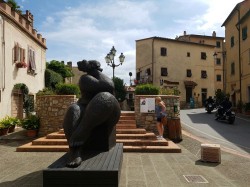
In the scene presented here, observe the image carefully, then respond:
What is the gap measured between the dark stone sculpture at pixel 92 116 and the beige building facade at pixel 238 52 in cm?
1924

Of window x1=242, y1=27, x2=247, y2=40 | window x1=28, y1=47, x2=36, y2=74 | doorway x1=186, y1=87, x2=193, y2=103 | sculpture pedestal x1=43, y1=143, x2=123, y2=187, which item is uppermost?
window x1=242, y1=27, x2=247, y2=40

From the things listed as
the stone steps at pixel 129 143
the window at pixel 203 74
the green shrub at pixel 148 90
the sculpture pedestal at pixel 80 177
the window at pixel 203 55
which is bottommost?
the stone steps at pixel 129 143

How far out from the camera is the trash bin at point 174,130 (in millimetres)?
10438

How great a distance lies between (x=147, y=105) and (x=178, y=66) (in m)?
27.0

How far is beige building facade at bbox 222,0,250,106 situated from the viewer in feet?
73.8

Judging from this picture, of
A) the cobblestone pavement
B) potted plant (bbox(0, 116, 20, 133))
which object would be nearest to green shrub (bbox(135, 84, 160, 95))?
the cobblestone pavement

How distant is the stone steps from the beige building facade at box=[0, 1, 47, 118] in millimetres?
6208

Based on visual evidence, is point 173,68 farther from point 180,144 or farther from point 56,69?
point 180,144

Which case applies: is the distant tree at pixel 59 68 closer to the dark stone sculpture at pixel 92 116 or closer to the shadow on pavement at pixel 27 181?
the dark stone sculpture at pixel 92 116

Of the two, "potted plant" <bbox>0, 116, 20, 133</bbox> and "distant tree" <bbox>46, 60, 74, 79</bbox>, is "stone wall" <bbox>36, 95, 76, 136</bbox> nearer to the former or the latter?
"potted plant" <bbox>0, 116, 20, 133</bbox>

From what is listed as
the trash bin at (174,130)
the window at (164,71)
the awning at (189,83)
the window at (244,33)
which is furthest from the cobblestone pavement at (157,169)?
the awning at (189,83)

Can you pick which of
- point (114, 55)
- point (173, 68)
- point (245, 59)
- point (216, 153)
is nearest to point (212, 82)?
point (173, 68)

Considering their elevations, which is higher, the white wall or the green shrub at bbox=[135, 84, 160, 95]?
the white wall

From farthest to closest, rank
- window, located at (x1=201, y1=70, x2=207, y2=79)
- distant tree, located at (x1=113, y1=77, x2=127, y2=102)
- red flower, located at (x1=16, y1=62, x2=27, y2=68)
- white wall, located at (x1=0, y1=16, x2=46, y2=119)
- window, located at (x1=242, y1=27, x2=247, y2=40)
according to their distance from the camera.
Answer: window, located at (x1=201, y1=70, x2=207, y2=79)
distant tree, located at (x1=113, y1=77, x2=127, y2=102)
window, located at (x1=242, y1=27, x2=247, y2=40)
red flower, located at (x1=16, y1=62, x2=27, y2=68)
white wall, located at (x1=0, y1=16, x2=46, y2=119)
